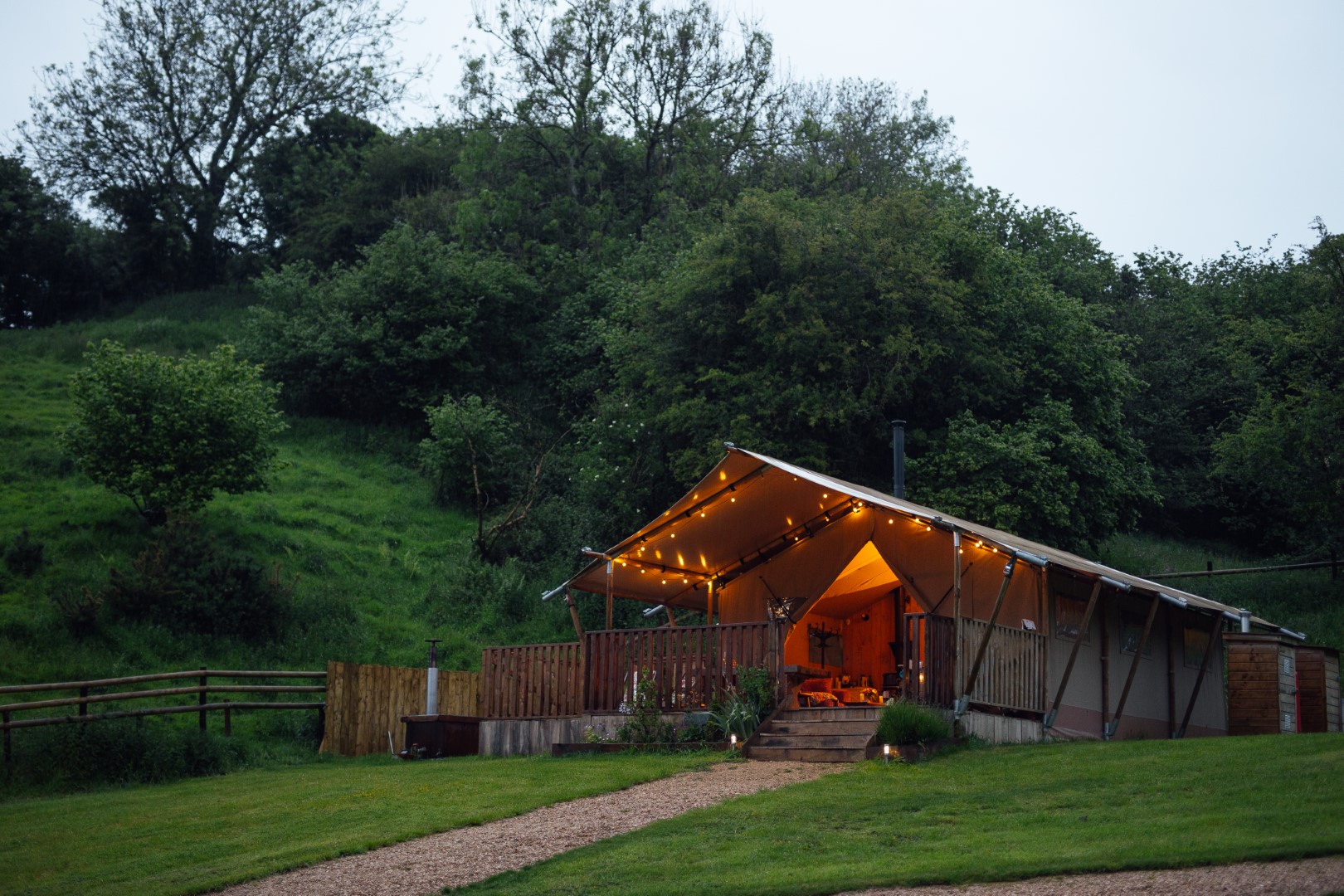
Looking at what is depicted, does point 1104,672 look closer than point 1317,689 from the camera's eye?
Yes

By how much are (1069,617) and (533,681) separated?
6.87 meters

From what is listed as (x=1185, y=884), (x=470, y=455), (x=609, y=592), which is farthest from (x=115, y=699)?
(x=470, y=455)

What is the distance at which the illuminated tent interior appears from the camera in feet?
51.6

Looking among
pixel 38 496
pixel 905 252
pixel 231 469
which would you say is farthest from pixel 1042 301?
pixel 38 496

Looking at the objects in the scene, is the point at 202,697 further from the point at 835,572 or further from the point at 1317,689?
the point at 1317,689

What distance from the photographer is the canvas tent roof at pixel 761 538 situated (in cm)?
1552

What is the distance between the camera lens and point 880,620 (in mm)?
17953

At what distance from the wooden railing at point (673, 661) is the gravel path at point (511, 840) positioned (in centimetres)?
212

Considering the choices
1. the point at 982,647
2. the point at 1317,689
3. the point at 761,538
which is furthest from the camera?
the point at 761,538

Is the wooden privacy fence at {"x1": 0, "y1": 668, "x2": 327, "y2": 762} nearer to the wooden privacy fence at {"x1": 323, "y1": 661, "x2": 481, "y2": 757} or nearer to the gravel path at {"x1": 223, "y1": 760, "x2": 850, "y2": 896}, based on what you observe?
the wooden privacy fence at {"x1": 323, "y1": 661, "x2": 481, "y2": 757}

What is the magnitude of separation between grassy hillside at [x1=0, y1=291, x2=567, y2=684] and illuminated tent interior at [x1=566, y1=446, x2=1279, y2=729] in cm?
733

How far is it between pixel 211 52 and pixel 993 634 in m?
38.6

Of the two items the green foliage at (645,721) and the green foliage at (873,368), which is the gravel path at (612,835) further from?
the green foliage at (873,368)

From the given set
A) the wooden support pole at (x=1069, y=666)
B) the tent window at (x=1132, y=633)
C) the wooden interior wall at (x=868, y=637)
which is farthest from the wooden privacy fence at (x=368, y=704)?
the tent window at (x=1132, y=633)
